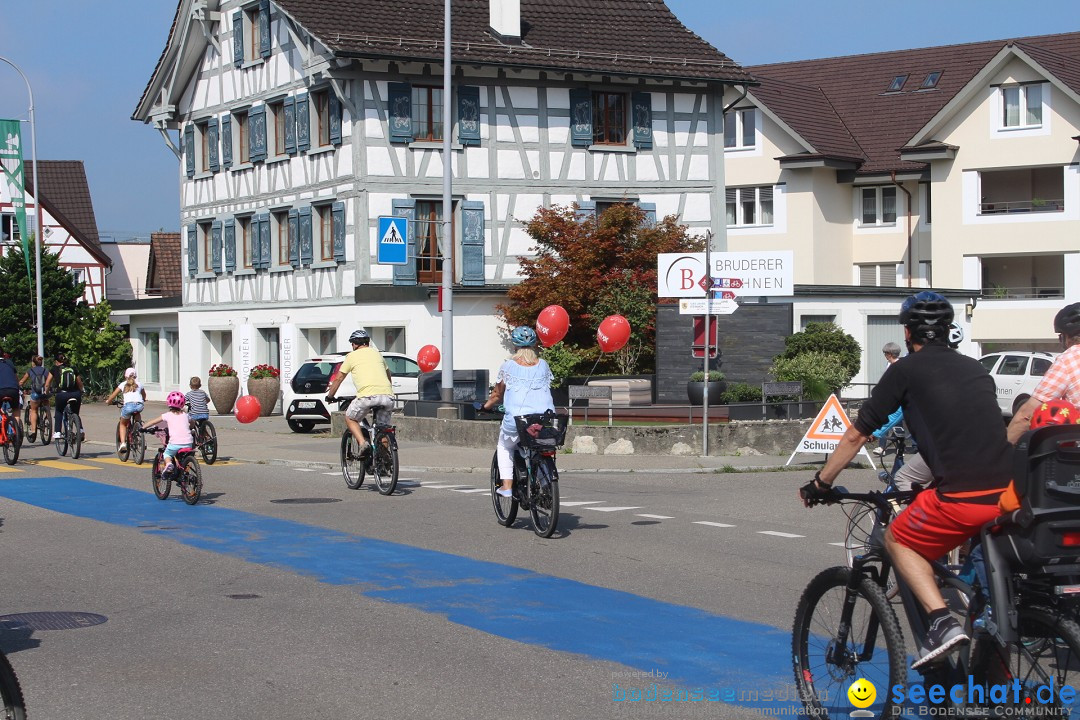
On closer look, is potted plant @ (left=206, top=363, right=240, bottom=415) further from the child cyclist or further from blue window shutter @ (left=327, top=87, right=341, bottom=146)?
the child cyclist

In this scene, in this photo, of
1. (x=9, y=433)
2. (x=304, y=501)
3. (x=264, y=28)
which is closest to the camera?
(x=304, y=501)

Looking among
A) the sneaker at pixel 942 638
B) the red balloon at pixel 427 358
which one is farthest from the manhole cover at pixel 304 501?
the red balloon at pixel 427 358

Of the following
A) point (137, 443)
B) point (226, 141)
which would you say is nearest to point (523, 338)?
point (137, 443)

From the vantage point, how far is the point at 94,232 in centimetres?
6862

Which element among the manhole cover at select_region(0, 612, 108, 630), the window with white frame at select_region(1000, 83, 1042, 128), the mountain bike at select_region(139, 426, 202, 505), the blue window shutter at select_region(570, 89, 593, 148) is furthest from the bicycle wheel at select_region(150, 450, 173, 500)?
the window with white frame at select_region(1000, 83, 1042, 128)

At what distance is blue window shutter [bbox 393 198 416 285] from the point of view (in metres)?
34.2

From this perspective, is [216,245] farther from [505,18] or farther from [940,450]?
[940,450]

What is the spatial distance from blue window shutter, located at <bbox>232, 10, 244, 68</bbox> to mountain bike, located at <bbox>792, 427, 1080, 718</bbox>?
3546cm

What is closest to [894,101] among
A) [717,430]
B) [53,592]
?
[717,430]

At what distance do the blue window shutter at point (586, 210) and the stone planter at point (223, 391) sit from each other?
1031 centimetres

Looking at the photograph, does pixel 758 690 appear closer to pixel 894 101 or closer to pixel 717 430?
pixel 717 430

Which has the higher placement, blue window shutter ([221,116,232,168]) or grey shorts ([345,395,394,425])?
blue window shutter ([221,116,232,168])

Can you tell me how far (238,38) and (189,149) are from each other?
190 inches

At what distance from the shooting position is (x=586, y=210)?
3575 centimetres
